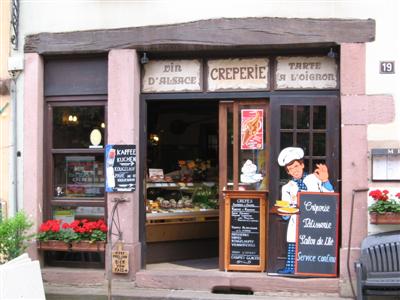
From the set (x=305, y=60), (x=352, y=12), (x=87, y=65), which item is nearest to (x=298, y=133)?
(x=305, y=60)

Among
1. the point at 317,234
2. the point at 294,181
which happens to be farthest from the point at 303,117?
the point at 317,234

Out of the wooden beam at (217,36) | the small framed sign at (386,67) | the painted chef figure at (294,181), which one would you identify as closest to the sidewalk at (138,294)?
the painted chef figure at (294,181)

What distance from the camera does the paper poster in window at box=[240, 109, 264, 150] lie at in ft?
24.5

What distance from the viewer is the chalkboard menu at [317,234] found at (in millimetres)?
7125

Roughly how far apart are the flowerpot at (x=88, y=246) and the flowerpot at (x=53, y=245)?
9cm

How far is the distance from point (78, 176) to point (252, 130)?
2550mm

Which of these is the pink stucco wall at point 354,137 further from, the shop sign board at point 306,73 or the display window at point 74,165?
the display window at point 74,165

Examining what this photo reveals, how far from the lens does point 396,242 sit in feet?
21.2

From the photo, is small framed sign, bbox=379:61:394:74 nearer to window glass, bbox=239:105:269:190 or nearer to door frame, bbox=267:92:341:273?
door frame, bbox=267:92:341:273

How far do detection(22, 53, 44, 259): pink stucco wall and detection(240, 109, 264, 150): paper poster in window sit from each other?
281 cm

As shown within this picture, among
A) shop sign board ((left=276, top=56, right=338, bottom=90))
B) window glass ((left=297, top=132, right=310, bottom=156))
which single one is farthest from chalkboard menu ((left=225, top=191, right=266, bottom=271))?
shop sign board ((left=276, top=56, right=338, bottom=90))

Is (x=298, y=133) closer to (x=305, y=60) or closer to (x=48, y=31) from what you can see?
(x=305, y=60)

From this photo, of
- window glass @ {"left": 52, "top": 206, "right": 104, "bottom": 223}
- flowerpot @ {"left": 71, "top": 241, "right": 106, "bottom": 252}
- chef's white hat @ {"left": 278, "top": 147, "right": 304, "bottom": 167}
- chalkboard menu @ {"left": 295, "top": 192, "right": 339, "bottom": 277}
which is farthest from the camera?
window glass @ {"left": 52, "top": 206, "right": 104, "bottom": 223}

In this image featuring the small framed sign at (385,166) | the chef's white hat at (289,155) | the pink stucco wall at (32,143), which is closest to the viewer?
Result: the small framed sign at (385,166)
